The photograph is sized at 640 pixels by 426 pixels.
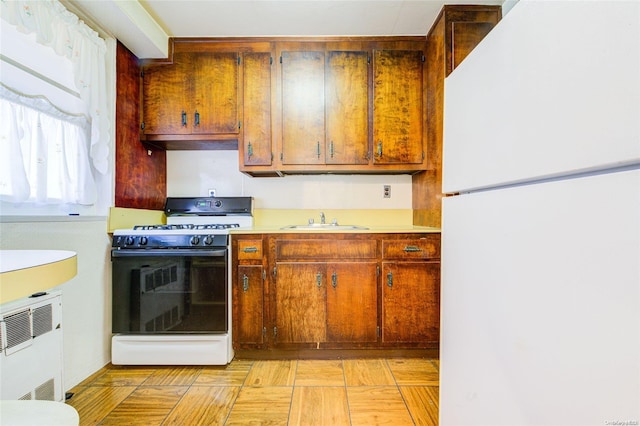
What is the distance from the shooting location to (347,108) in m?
2.23

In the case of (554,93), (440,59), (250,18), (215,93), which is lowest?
(554,93)

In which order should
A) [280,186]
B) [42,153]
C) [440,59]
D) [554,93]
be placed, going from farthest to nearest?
1. [280,186]
2. [440,59]
3. [42,153]
4. [554,93]

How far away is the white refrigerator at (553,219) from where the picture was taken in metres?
0.35

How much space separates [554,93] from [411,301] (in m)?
1.71

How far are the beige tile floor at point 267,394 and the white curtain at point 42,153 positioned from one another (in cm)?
108

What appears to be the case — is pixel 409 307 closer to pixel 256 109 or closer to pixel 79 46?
pixel 256 109

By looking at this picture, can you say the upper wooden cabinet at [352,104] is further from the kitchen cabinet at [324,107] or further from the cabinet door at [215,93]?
the cabinet door at [215,93]

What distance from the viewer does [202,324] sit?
1872 millimetres

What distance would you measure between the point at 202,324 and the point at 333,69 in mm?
1999

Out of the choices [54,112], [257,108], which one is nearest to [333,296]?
[257,108]

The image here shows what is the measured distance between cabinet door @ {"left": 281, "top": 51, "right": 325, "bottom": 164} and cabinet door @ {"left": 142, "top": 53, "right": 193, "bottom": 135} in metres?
0.73

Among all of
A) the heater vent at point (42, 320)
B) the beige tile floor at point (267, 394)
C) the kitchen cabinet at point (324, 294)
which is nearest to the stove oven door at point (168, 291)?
the beige tile floor at point (267, 394)

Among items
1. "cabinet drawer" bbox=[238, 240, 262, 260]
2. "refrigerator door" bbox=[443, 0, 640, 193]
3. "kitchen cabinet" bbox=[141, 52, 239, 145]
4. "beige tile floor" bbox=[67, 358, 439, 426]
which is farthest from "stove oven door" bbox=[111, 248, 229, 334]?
"refrigerator door" bbox=[443, 0, 640, 193]

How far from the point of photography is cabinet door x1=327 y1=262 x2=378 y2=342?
1950mm
